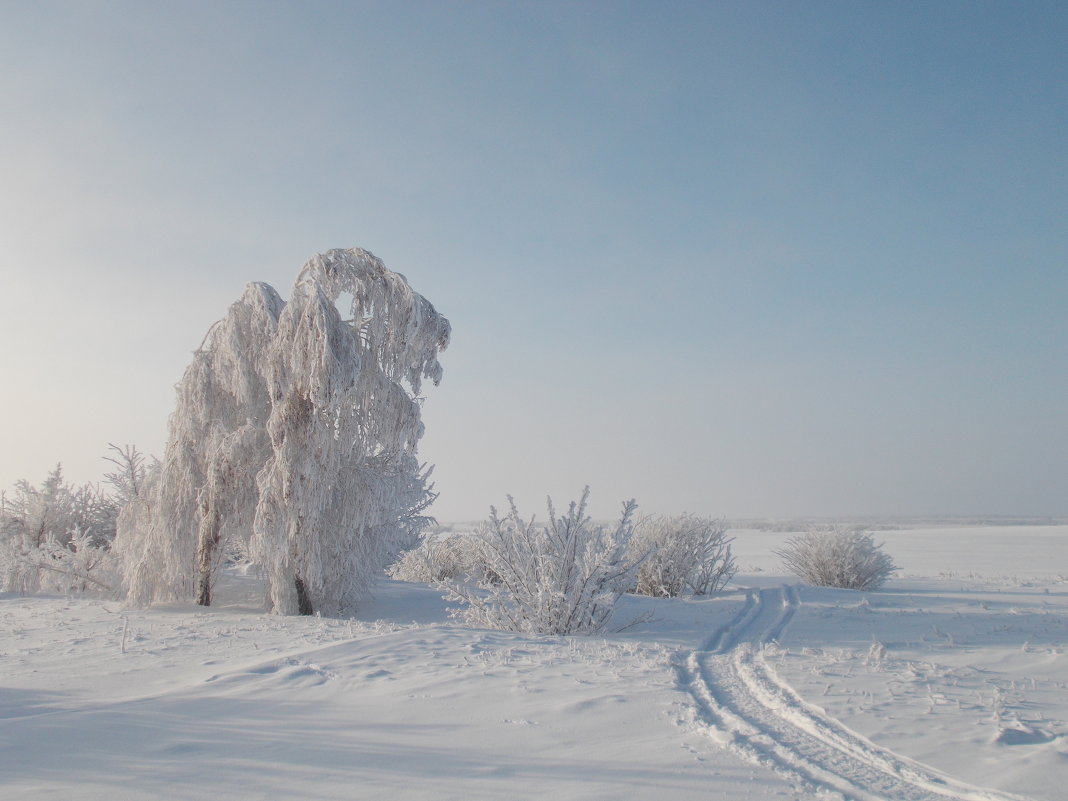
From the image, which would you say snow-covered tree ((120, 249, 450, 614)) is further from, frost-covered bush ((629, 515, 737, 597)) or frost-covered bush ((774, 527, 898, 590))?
frost-covered bush ((774, 527, 898, 590))

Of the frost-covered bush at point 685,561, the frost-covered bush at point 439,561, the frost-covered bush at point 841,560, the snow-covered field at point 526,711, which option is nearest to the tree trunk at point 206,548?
the snow-covered field at point 526,711

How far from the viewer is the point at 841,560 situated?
13648 millimetres

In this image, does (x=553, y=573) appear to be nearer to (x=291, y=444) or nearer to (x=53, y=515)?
(x=291, y=444)

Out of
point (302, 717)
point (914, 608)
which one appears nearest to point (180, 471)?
point (302, 717)

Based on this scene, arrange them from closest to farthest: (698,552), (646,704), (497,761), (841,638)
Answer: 1. (497,761)
2. (646,704)
3. (841,638)
4. (698,552)

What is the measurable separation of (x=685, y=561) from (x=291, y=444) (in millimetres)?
7226

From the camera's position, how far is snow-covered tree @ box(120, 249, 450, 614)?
349 inches

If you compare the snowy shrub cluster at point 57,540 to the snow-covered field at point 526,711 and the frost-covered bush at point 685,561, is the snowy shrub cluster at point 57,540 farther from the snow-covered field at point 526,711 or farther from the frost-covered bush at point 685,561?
the frost-covered bush at point 685,561

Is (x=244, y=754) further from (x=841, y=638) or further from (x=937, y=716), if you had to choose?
(x=841, y=638)

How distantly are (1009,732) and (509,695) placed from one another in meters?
2.95

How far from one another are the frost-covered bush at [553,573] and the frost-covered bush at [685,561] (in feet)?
14.5

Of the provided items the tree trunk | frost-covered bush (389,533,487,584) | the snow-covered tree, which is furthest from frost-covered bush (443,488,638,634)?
frost-covered bush (389,533,487,584)

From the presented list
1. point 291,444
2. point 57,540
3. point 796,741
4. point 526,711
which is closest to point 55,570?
point 57,540

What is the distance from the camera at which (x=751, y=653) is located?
256 inches
